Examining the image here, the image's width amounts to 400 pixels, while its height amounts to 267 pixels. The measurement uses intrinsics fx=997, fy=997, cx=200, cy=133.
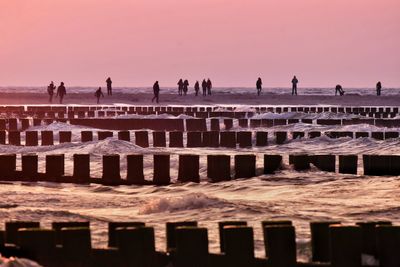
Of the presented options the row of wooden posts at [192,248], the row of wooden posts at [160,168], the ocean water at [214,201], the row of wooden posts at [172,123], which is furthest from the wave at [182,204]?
the row of wooden posts at [172,123]

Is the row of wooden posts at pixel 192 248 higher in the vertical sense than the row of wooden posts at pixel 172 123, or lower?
higher

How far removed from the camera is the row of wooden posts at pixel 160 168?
492 inches

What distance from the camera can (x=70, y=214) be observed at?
8.90 metres

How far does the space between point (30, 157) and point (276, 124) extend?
45.8ft

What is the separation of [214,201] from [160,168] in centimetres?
326

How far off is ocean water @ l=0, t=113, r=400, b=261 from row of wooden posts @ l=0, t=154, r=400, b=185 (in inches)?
7.0

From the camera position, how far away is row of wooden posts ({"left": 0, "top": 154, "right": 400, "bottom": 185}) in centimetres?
1251

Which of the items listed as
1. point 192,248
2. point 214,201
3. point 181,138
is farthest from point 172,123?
point 192,248

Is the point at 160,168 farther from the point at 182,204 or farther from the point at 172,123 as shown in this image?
the point at 172,123

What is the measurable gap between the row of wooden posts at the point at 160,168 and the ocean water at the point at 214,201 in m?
0.18

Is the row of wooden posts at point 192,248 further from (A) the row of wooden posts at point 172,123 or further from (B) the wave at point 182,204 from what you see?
(A) the row of wooden posts at point 172,123

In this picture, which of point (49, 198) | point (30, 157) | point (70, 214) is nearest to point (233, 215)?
point (70, 214)

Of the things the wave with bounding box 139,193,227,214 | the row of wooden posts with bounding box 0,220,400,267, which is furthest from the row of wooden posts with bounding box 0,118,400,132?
the row of wooden posts with bounding box 0,220,400,267

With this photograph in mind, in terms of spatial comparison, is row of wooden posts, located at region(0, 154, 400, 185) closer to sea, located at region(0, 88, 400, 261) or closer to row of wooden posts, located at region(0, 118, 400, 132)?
sea, located at region(0, 88, 400, 261)
